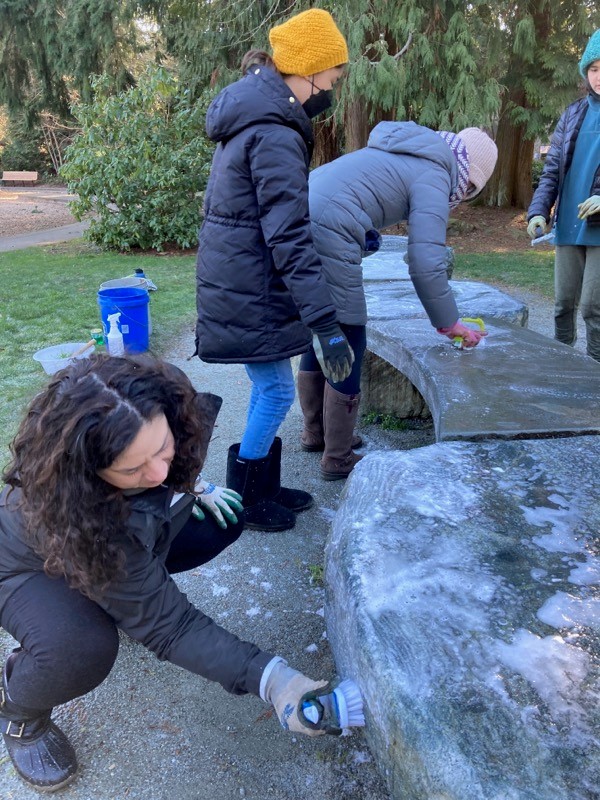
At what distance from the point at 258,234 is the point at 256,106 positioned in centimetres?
38

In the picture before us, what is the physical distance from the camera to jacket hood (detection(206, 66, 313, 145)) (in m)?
2.07

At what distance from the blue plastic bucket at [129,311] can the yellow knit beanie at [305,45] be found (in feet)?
9.13

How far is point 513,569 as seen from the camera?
1.51 metres

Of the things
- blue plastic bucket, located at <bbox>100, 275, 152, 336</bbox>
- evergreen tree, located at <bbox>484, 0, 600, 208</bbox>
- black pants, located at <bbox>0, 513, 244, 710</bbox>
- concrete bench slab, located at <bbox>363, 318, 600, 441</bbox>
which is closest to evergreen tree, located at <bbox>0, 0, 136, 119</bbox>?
evergreen tree, located at <bbox>484, 0, 600, 208</bbox>

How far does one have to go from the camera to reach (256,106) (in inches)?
81.5

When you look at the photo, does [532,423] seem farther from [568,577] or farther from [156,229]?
[156,229]

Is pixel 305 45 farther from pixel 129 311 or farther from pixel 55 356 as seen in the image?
pixel 129 311

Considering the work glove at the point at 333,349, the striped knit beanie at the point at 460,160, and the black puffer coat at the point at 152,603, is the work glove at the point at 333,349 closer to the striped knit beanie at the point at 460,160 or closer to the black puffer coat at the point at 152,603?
the striped knit beanie at the point at 460,160

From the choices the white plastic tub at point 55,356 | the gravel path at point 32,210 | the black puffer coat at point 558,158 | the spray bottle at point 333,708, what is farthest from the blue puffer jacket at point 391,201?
the gravel path at point 32,210

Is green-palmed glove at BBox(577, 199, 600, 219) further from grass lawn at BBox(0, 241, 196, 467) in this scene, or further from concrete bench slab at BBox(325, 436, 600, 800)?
grass lawn at BBox(0, 241, 196, 467)

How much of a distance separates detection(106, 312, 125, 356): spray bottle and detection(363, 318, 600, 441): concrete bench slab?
1844 mm

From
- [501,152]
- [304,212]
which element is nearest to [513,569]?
[304,212]

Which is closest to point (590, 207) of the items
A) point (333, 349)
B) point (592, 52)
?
point (592, 52)

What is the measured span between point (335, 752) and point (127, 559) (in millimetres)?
747
